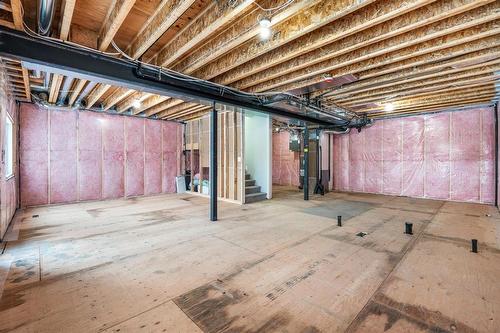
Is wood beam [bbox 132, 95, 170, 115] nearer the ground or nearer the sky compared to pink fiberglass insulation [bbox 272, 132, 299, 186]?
nearer the sky

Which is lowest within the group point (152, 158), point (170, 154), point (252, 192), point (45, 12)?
point (252, 192)

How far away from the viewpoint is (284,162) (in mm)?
11031

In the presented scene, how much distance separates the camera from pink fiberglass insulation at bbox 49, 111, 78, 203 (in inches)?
239

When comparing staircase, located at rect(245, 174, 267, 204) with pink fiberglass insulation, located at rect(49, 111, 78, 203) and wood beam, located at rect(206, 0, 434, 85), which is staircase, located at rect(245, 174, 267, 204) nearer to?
wood beam, located at rect(206, 0, 434, 85)

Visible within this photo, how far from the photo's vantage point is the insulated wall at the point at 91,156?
5.83 metres

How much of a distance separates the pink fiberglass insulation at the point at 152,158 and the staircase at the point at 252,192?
3177 millimetres

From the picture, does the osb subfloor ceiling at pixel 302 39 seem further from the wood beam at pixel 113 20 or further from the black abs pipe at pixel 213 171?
the black abs pipe at pixel 213 171

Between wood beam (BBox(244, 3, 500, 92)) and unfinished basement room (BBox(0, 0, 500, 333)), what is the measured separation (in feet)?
0.07

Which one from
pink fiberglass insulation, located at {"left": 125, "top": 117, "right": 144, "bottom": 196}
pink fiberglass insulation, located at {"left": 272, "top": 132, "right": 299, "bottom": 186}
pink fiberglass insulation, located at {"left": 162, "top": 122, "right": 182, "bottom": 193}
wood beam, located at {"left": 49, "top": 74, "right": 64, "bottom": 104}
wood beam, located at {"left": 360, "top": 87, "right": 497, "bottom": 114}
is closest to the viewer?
wood beam, located at {"left": 49, "top": 74, "right": 64, "bottom": 104}

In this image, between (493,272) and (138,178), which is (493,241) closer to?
(493,272)

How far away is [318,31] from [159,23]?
1.84 m

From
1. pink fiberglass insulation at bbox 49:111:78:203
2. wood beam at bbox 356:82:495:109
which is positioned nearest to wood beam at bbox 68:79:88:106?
pink fiberglass insulation at bbox 49:111:78:203

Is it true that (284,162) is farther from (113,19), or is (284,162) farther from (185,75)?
(113,19)

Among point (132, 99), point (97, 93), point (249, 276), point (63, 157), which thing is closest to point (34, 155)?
point (63, 157)
